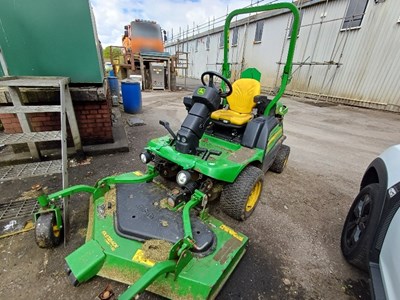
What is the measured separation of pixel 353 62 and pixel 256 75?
972 cm

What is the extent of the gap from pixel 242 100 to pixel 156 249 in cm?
215

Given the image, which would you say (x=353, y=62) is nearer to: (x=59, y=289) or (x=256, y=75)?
(x=256, y=75)

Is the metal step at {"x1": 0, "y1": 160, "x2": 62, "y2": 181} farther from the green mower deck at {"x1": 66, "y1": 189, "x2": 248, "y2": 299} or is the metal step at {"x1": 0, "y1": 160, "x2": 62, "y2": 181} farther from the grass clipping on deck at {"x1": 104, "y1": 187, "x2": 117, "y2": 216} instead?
the green mower deck at {"x1": 66, "y1": 189, "x2": 248, "y2": 299}

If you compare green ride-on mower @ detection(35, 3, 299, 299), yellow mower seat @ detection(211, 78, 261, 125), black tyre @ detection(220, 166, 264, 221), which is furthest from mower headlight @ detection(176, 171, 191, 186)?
yellow mower seat @ detection(211, 78, 261, 125)

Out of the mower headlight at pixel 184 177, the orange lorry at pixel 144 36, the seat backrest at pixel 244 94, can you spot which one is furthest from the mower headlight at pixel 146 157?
the orange lorry at pixel 144 36

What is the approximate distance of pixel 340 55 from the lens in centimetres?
1018

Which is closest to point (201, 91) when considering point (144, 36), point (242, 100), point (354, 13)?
point (242, 100)

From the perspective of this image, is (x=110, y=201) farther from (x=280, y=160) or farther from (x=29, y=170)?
(x=280, y=160)

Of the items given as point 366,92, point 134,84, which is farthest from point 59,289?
point 366,92

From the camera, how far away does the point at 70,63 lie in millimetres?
3164

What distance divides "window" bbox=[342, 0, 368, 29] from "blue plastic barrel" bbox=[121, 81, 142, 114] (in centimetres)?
1037

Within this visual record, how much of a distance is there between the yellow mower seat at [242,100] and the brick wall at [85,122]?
2.16 metres

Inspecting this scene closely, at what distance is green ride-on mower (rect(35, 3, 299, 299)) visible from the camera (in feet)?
4.96

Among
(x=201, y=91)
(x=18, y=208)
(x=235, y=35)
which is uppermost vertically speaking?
(x=235, y=35)
